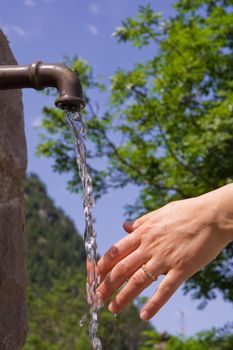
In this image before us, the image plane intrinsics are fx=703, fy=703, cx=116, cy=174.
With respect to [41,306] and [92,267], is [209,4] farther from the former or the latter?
[41,306]

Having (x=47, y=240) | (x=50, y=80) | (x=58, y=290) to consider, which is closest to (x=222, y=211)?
(x=50, y=80)

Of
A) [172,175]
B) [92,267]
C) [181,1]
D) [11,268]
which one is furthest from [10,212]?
[181,1]

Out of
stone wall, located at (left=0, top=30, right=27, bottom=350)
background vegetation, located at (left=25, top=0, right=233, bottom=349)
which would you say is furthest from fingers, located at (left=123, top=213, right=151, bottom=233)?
background vegetation, located at (left=25, top=0, right=233, bottom=349)

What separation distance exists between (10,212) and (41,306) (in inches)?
1285

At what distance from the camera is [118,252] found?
167 centimetres

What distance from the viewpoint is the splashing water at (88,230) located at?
66.1 inches

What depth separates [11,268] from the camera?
2.04 m

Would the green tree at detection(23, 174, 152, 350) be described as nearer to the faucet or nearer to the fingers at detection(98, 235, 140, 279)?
the fingers at detection(98, 235, 140, 279)

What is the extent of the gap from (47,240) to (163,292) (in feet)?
297

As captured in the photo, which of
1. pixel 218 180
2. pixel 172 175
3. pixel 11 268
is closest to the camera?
pixel 11 268

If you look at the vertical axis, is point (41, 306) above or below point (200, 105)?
below

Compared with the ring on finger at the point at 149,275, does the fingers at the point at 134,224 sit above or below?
above

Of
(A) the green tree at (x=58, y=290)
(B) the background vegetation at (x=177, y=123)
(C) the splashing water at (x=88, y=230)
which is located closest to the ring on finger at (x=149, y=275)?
(C) the splashing water at (x=88, y=230)

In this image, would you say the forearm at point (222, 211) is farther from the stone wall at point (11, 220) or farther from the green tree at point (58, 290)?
the stone wall at point (11, 220)
